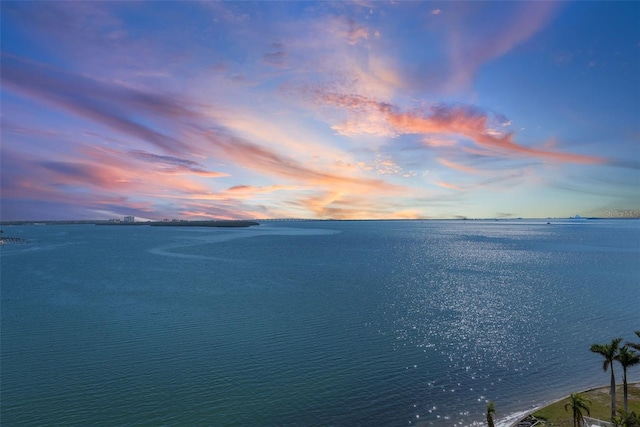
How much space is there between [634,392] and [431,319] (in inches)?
1100

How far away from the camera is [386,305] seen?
67.4 metres

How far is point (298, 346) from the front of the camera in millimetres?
47688

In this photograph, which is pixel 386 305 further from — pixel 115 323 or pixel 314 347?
pixel 115 323

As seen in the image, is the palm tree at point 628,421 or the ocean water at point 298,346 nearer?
the palm tree at point 628,421

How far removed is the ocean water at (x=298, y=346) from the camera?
3338 cm

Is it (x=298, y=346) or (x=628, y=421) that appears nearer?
(x=628, y=421)

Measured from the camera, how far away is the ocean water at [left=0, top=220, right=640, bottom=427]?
1314 inches

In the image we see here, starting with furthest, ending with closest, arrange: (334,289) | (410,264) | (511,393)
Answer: (410,264)
(334,289)
(511,393)

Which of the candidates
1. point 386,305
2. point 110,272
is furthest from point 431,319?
point 110,272

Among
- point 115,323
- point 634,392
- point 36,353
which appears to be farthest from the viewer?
point 115,323

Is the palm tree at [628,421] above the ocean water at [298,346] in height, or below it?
above

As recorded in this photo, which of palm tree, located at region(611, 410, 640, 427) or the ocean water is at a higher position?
palm tree, located at region(611, 410, 640, 427)

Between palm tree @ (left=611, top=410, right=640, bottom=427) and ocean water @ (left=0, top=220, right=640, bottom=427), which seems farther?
ocean water @ (left=0, top=220, right=640, bottom=427)

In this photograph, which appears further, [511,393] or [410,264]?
[410,264]
